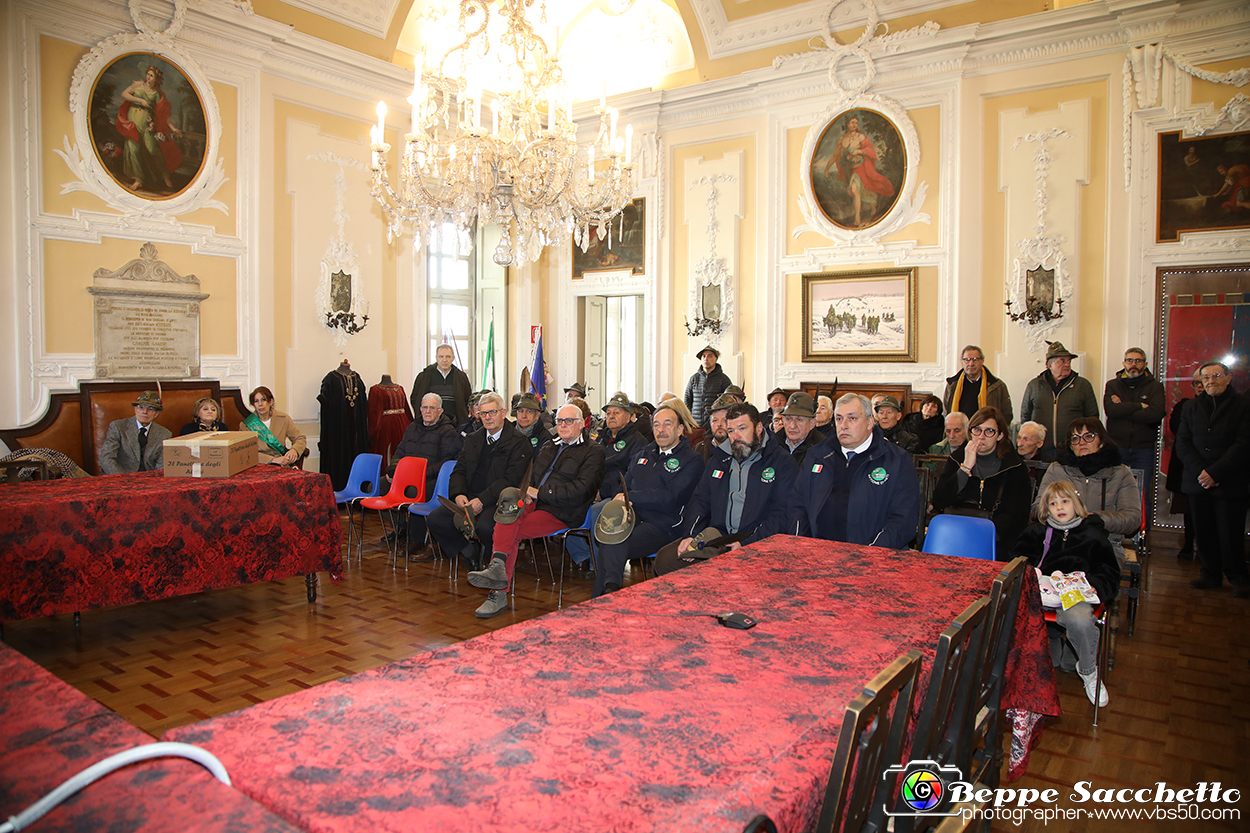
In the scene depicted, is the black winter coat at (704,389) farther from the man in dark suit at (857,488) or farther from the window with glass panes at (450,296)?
the man in dark suit at (857,488)

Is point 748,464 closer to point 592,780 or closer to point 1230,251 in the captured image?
point 592,780

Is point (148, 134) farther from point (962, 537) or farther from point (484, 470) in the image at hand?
point (962, 537)

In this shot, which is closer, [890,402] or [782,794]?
[782,794]

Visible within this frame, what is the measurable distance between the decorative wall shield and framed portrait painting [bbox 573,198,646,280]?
15.9 feet

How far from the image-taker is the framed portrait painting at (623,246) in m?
10.7

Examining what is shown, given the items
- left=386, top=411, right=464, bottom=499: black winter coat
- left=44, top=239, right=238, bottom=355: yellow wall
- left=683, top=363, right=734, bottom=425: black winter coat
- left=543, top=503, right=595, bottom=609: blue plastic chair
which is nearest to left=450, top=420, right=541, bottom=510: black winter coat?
left=543, top=503, right=595, bottom=609: blue plastic chair

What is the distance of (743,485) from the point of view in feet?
14.3

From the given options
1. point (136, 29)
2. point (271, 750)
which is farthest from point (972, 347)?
point (136, 29)

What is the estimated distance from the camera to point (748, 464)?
4359 millimetres

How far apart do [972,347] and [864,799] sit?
7152 millimetres

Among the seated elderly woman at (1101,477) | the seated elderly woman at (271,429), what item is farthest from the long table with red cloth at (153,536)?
the seated elderly woman at (1101,477)

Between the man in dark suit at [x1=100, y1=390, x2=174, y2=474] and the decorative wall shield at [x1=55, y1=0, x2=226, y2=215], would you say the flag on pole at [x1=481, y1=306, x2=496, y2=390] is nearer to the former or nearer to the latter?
the decorative wall shield at [x1=55, y1=0, x2=226, y2=215]

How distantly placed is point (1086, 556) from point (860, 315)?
19.0ft

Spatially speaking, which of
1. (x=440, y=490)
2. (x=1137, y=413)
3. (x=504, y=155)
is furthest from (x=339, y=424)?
(x=1137, y=413)
